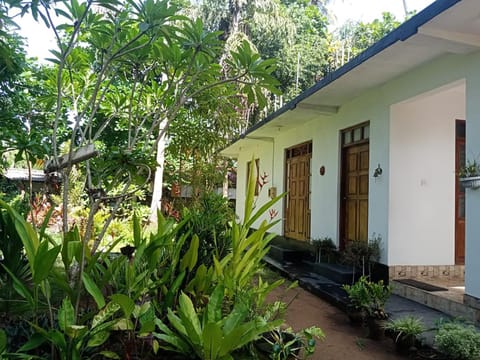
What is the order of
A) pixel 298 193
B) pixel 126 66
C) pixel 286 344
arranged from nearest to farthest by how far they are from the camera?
pixel 286 344
pixel 126 66
pixel 298 193

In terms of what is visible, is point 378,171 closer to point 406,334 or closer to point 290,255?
point 406,334

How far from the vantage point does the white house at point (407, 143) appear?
3.99 meters

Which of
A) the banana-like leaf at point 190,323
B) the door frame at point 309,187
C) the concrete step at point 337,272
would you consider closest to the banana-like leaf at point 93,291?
the banana-like leaf at point 190,323

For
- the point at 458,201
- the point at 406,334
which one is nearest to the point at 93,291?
the point at 406,334

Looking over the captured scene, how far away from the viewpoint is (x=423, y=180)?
550cm

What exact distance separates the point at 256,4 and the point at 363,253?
38.7ft

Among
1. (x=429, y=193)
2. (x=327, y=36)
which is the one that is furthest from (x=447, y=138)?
(x=327, y=36)

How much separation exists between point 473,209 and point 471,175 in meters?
0.34

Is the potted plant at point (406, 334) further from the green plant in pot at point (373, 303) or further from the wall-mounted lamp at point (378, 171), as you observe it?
the wall-mounted lamp at point (378, 171)

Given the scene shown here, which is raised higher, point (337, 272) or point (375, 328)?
point (337, 272)

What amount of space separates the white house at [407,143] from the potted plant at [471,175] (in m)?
0.09

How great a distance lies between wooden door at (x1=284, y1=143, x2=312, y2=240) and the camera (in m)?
8.28

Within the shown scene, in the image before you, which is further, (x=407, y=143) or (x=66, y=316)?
(x=407, y=143)

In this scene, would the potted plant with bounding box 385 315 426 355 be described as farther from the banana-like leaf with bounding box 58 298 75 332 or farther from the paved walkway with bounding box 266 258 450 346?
the banana-like leaf with bounding box 58 298 75 332
